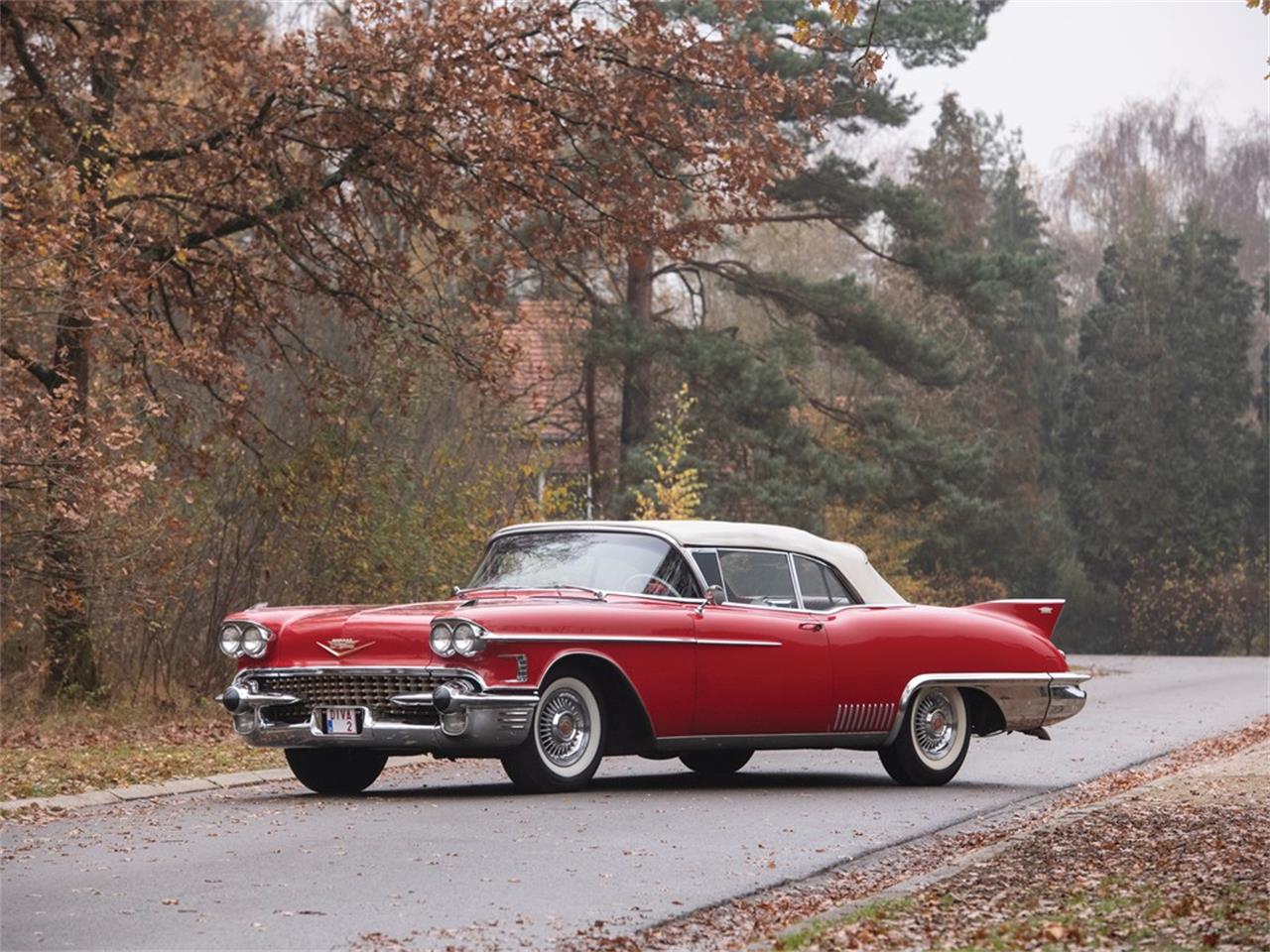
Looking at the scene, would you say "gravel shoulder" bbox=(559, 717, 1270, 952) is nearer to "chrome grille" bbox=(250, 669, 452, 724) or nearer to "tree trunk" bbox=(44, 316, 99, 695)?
"chrome grille" bbox=(250, 669, 452, 724)

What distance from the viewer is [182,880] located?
31.2 ft

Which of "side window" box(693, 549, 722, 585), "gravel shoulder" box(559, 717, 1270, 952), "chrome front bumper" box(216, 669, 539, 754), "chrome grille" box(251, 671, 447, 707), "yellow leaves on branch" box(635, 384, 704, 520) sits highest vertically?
"yellow leaves on branch" box(635, 384, 704, 520)

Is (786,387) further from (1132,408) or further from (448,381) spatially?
(1132,408)

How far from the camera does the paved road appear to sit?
8398 mm

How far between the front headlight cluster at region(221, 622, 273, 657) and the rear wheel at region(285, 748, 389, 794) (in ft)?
2.28

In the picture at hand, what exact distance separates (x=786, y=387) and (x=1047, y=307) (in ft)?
93.1

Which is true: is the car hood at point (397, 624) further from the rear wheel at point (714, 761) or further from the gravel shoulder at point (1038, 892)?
the gravel shoulder at point (1038, 892)

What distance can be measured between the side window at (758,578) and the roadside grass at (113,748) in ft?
12.6

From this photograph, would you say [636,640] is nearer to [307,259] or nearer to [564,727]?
[564,727]

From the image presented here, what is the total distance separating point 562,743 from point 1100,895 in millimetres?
5107

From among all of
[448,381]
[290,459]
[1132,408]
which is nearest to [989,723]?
[290,459]

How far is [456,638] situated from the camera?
13.0m

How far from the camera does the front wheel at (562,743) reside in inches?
525

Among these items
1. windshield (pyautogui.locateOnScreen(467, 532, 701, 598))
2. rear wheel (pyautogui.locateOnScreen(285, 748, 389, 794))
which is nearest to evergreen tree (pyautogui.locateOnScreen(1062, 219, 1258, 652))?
windshield (pyautogui.locateOnScreen(467, 532, 701, 598))
